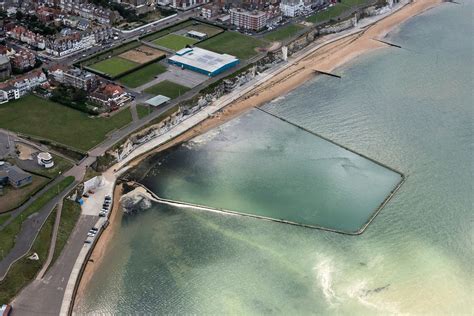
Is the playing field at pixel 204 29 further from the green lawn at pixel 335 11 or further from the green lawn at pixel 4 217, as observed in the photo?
the green lawn at pixel 4 217

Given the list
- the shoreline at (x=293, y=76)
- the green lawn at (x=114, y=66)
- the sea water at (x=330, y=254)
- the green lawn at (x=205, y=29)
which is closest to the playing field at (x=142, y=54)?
the green lawn at (x=114, y=66)

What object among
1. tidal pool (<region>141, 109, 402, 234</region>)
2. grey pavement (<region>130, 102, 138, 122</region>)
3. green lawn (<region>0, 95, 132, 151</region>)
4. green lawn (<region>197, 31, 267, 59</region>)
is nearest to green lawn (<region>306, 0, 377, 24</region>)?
green lawn (<region>197, 31, 267, 59</region>)

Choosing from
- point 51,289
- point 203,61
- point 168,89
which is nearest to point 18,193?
point 51,289

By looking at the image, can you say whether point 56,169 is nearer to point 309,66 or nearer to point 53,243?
point 53,243

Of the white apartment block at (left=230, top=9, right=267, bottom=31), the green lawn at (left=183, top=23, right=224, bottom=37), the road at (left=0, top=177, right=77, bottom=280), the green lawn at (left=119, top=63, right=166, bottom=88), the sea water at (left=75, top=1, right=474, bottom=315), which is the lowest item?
the sea water at (left=75, top=1, right=474, bottom=315)

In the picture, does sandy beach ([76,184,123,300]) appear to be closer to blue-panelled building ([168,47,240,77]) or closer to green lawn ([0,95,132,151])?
green lawn ([0,95,132,151])

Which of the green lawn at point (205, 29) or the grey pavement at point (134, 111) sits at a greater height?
the green lawn at point (205, 29)
